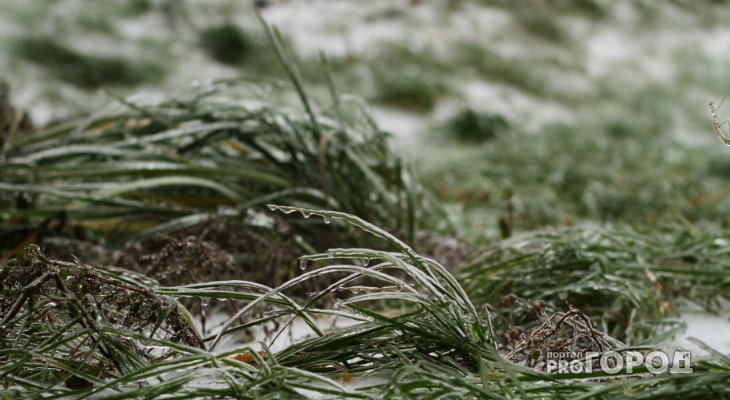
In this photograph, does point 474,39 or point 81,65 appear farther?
point 474,39

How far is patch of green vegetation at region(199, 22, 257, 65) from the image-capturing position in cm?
406

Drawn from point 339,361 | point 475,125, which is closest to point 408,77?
point 475,125

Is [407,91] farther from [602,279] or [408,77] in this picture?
[602,279]

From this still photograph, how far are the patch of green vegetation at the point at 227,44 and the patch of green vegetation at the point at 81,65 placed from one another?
0.59 metres

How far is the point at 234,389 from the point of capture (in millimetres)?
669

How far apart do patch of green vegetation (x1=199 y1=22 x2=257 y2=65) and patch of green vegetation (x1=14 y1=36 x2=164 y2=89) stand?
586 mm

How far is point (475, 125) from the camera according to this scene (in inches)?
149

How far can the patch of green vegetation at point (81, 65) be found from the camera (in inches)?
134

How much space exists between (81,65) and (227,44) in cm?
99

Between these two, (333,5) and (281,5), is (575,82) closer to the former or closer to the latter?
(333,5)

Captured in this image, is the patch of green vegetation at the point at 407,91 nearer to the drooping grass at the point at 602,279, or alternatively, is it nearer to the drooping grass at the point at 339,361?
the drooping grass at the point at 602,279

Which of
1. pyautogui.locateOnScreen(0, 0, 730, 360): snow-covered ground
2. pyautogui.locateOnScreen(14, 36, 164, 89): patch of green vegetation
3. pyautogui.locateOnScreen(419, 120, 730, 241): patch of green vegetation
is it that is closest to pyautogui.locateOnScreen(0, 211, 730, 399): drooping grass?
pyautogui.locateOnScreen(419, 120, 730, 241): patch of green vegetation

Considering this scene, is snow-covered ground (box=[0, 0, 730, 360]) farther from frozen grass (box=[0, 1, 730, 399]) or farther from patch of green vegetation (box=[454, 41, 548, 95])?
frozen grass (box=[0, 1, 730, 399])

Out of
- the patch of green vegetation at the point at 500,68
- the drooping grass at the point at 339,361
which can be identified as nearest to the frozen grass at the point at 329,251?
the drooping grass at the point at 339,361
